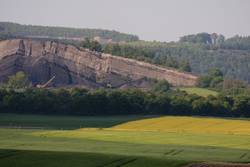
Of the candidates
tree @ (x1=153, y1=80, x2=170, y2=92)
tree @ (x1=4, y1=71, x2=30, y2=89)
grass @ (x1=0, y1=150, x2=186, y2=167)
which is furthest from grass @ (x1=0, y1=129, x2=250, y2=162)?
tree @ (x1=153, y1=80, x2=170, y2=92)

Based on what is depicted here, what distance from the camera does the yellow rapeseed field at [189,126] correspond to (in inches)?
3263

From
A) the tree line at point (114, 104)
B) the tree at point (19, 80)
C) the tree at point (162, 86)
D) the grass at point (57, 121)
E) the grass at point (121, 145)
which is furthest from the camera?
the tree at point (162, 86)

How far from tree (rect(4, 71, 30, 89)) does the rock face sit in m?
3.40

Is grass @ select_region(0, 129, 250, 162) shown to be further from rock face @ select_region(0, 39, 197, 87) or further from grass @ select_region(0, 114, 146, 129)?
rock face @ select_region(0, 39, 197, 87)

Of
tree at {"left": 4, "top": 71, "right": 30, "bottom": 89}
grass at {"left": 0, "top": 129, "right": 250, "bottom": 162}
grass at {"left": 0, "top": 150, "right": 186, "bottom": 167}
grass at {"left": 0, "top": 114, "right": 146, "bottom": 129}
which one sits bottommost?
grass at {"left": 0, "top": 114, "right": 146, "bottom": 129}

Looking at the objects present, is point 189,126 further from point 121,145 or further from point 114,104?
point 121,145

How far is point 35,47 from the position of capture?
156 meters

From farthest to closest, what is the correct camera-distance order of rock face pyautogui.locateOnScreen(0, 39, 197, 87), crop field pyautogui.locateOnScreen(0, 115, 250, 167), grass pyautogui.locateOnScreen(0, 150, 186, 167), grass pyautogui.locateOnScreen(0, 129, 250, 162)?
rock face pyautogui.locateOnScreen(0, 39, 197, 87) < grass pyautogui.locateOnScreen(0, 129, 250, 162) < crop field pyautogui.locateOnScreen(0, 115, 250, 167) < grass pyautogui.locateOnScreen(0, 150, 186, 167)

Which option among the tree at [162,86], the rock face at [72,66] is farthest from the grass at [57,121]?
→ the rock face at [72,66]

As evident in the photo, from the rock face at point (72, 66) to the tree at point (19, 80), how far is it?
11.2 feet

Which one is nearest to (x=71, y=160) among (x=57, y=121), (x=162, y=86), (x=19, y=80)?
(x=57, y=121)

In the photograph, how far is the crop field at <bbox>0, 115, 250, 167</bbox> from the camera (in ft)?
155

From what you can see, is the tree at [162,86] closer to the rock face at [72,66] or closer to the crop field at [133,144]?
the rock face at [72,66]

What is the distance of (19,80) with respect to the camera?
14575cm
